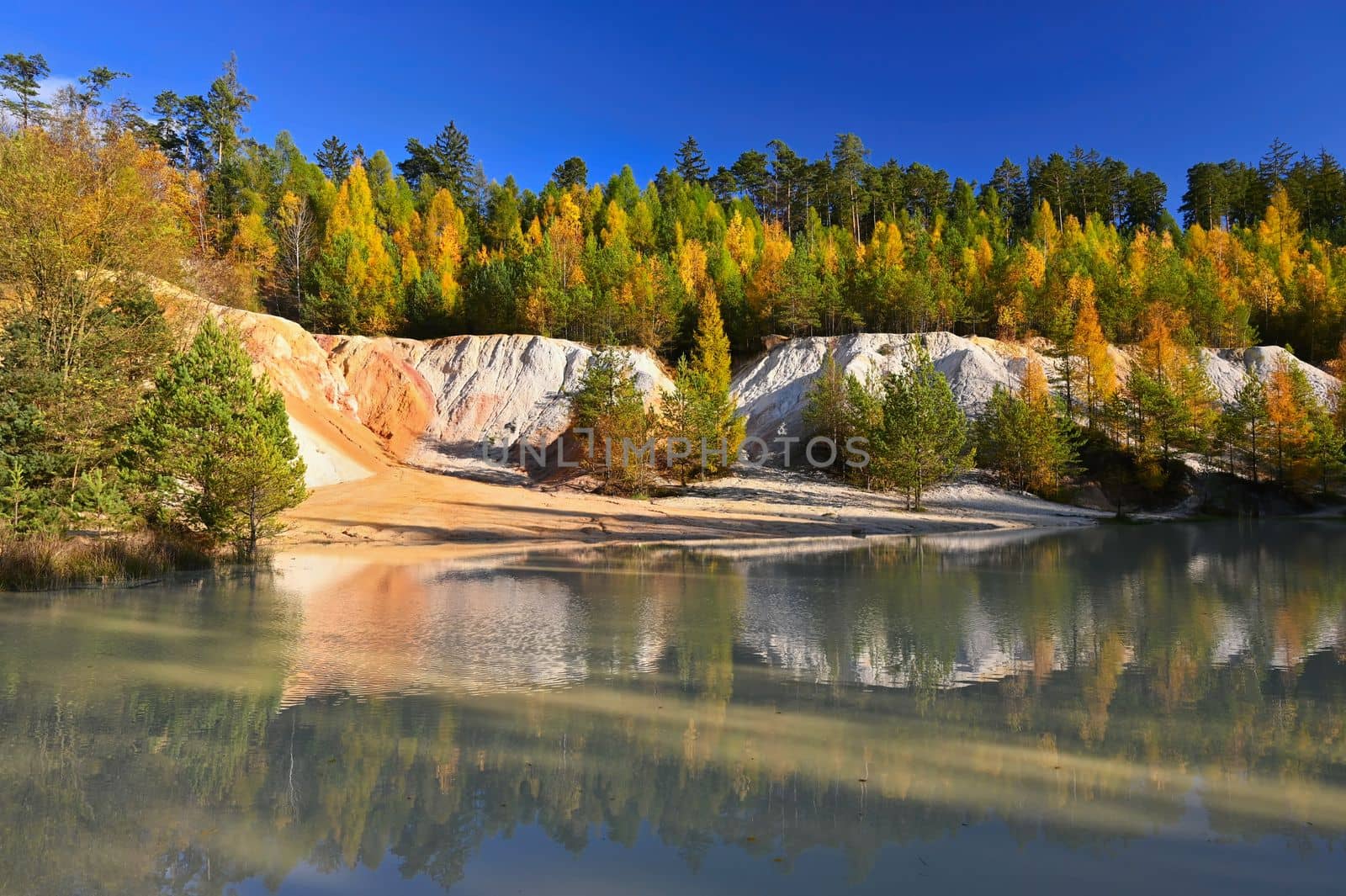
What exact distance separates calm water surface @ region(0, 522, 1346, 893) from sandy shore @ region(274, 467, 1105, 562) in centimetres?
1547

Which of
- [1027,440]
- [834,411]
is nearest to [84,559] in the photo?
[834,411]

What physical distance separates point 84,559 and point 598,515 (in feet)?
73.0

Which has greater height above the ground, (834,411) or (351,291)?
(351,291)

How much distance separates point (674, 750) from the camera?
7.08 meters

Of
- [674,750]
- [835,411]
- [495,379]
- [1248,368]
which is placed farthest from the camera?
[1248,368]

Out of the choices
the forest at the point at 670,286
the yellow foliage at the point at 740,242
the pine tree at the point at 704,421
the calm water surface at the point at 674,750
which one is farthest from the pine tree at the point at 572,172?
the calm water surface at the point at 674,750

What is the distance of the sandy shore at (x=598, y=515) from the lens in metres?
31.7

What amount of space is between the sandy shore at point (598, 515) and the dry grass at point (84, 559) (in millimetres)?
5931

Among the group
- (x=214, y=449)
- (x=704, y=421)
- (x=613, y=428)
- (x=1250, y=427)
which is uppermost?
(x=1250, y=427)

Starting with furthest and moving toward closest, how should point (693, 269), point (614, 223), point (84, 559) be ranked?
1. point (614, 223)
2. point (693, 269)
3. point (84, 559)

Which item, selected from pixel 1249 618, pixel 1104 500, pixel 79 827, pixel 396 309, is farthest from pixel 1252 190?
pixel 79 827

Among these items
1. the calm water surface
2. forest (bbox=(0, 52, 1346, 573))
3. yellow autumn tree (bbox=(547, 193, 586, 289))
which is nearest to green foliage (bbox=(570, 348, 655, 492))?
forest (bbox=(0, 52, 1346, 573))

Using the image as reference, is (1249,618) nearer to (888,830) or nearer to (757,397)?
(888,830)

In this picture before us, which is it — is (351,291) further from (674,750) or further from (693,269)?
(674,750)
